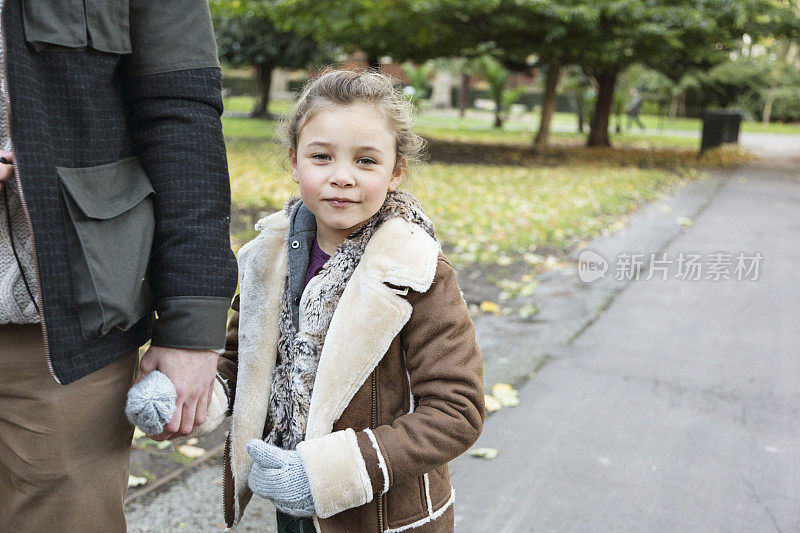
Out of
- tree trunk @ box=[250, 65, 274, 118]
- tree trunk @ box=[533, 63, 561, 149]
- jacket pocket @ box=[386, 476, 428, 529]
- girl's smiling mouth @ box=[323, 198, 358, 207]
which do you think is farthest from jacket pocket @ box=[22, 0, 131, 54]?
tree trunk @ box=[250, 65, 274, 118]

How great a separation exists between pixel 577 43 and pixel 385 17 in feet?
12.1

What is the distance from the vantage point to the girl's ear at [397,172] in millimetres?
1773

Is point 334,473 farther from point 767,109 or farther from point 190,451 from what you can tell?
point 767,109

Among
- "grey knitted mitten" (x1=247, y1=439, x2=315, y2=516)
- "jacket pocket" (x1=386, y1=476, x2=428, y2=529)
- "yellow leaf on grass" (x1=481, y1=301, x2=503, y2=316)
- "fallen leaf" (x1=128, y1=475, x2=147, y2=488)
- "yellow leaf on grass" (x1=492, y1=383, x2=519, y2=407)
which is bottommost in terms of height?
"yellow leaf on grass" (x1=492, y1=383, x2=519, y2=407)

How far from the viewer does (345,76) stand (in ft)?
5.58

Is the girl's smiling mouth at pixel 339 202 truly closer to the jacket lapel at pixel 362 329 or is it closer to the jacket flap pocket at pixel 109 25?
the jacket lapel at pixel 362 329

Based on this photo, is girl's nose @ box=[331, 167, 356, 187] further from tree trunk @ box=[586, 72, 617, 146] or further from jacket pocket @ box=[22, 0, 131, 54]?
tree trunk @ box=[586, 72, 617, 146]

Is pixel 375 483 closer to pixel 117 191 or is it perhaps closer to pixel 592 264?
pixel 117 191

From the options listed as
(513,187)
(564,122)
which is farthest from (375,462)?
(564,122)

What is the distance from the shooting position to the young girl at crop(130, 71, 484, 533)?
5.17ft

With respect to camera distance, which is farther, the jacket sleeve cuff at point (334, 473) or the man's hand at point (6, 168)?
the jacket sleeve cuff at point (334, 473)

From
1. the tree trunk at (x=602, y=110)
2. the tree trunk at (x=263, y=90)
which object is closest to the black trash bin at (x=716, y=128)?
the tree trunk at (x=602, y=110)

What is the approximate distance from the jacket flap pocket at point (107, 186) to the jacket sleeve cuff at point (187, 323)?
0.22 m

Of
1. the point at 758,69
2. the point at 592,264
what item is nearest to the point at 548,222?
the point at 592,264
